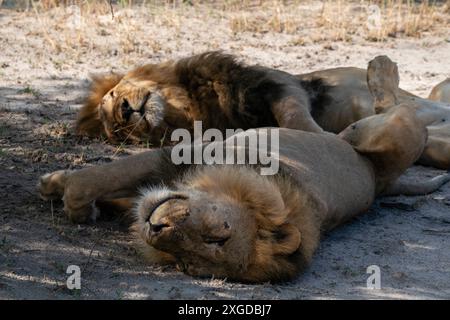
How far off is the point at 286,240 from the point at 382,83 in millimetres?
2184

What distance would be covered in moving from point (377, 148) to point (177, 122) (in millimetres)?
1284

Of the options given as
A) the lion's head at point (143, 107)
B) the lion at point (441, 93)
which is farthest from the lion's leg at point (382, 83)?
the lion's head at point (143, 107)

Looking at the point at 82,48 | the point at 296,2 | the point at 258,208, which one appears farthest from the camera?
the point at 296,2

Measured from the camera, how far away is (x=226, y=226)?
3840mm

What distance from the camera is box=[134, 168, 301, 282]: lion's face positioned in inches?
148

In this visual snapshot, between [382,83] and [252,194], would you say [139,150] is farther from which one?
[252,194]

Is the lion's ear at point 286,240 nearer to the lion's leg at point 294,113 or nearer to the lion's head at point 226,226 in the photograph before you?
the lion's head at point 226,226

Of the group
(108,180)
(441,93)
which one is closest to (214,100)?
(108,180)

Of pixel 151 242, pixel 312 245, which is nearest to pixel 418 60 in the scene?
pixel 312 245

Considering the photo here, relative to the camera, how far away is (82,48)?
8.09 m

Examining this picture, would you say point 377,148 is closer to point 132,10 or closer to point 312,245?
point 312,245

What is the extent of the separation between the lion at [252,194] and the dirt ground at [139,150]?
0.10 meters

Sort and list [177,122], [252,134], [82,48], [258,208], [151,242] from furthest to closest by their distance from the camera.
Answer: [82,48], [177,122], [252,134], [258,208], [151,242]

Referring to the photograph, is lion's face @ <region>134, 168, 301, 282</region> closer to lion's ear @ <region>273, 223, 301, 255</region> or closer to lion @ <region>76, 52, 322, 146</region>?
lion's ear @ <region>273, 223, 301, 255</region>
